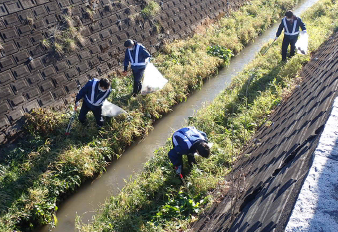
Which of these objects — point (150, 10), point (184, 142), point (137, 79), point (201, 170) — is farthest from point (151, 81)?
point (150, 10)

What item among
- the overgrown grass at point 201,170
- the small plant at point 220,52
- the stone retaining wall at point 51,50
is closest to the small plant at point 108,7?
the stone retaining wall at point 51,50

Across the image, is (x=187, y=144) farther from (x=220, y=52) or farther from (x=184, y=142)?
(x=220, y=52)

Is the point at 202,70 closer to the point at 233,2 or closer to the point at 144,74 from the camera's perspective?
the point at 144,74

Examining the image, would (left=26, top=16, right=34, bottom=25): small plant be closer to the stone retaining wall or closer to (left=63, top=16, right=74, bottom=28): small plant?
the stone retaining wall

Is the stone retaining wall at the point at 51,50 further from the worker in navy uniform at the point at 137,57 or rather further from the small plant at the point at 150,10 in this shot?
the worker in navy uniform at the point at 137,57

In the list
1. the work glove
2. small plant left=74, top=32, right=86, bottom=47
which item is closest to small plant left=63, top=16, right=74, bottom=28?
small plant left=74, top=32, right=86, bottom=47

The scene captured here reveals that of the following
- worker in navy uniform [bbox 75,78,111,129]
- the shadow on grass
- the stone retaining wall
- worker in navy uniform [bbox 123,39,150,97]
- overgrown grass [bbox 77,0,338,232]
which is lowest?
Result: overgrown grass [bbox 77,0,338,232]

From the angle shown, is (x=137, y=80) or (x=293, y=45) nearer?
(x=137, y=80)

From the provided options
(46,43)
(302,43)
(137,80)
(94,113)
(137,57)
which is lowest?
(302,43)
